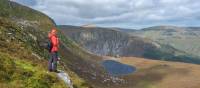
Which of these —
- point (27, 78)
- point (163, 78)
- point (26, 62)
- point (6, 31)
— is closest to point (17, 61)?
point (26, 62)

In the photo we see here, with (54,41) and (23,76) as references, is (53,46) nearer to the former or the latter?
(54,41)

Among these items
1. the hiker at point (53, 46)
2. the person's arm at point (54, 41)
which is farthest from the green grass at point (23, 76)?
the person's arm at point (54, 41)

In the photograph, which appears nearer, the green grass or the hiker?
the green grass

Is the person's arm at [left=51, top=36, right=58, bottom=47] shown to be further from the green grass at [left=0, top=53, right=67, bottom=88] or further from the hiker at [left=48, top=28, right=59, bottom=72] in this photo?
the green grass at [left=0, top=53, right=67, bottom=88]

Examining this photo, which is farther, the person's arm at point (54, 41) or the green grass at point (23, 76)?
the person's arm at point (54, 41)

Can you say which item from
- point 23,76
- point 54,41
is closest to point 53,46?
point 54,41

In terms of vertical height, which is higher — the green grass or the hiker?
the hiker

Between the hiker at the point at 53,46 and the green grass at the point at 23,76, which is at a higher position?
the hiker at the point at 53,46

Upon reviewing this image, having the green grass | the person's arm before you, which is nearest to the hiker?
the person's arm

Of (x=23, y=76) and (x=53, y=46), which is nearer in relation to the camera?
(x=23, y=76)

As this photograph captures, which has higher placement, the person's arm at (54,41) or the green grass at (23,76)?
the person's arm at (54,41)

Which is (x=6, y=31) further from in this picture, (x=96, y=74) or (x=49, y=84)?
(x=96, y=74)

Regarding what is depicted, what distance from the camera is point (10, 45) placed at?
104ft

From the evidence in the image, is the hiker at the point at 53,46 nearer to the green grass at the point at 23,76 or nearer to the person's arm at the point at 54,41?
the person's arm at the point at 54,41
